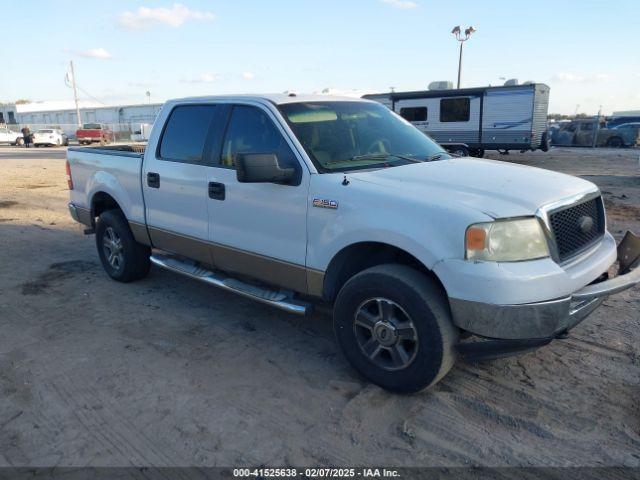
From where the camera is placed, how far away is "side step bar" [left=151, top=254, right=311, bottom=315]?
390 cm

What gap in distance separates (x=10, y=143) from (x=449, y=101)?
36611mm

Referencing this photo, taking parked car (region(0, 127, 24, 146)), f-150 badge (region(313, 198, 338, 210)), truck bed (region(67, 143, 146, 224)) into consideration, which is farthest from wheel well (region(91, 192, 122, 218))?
parked car (region(0, 127, 24, 146))

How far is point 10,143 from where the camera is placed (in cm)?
4184

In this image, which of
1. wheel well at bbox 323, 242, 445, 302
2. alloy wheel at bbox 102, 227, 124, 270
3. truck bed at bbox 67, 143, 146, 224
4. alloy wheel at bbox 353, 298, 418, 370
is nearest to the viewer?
alloy wheel at bbox 353, 298, 418, 370

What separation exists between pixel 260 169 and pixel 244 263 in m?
1.02

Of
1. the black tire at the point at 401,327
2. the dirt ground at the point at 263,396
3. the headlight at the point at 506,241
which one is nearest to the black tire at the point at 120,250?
the dirt ground at the point at 263,396

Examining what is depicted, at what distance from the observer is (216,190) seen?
4.27m

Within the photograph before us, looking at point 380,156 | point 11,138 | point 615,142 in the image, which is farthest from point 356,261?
point 11,138

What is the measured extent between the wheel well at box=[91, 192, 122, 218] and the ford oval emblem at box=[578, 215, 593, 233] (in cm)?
470

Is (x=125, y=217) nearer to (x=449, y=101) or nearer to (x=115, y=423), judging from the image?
(x=115, y=423)

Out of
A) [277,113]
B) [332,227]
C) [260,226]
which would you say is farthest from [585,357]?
[277,113]

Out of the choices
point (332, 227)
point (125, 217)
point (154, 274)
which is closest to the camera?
point (332, 227)

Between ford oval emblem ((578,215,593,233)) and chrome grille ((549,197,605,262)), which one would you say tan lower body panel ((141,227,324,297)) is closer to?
chrome grille ((549,197,605,262))

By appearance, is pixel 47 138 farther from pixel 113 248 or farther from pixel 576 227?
pixel 576 227
